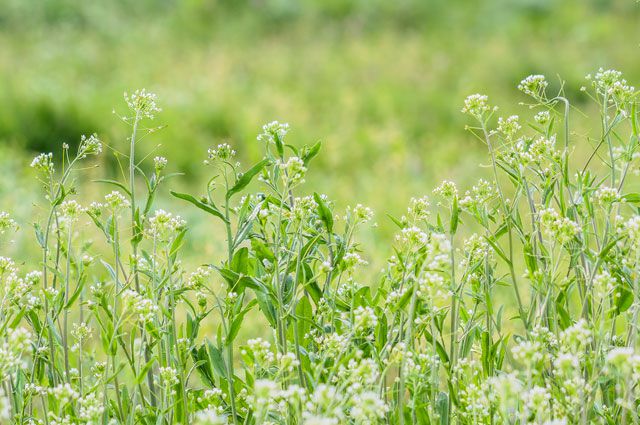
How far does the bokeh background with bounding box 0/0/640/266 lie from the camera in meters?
7.54

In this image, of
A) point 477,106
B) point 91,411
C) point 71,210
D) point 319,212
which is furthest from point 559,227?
point 71,210

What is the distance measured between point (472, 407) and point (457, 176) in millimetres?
5726

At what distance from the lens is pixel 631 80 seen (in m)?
10.4

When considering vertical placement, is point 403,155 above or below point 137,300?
above

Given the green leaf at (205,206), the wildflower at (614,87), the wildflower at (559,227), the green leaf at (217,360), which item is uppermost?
the wildflower at (614,87)

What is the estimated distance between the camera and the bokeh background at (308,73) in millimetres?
7535

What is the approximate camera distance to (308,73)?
11.0 m

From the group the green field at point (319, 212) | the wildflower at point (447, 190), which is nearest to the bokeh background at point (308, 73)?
the green field at point (319, 212)

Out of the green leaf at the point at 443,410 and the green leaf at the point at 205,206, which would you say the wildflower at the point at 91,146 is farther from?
the green leaf at the point at 443,410

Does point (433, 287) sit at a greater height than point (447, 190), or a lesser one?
lesser

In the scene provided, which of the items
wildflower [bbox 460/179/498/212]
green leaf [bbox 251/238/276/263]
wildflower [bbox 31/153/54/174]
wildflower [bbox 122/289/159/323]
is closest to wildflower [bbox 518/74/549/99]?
wildflower [bbox 460/179/498/212]

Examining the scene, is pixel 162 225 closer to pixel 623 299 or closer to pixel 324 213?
pixel 324 213

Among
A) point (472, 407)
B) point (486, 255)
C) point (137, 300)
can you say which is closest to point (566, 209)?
point (486, 255)

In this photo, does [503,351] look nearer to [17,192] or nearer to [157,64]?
[17,192]
